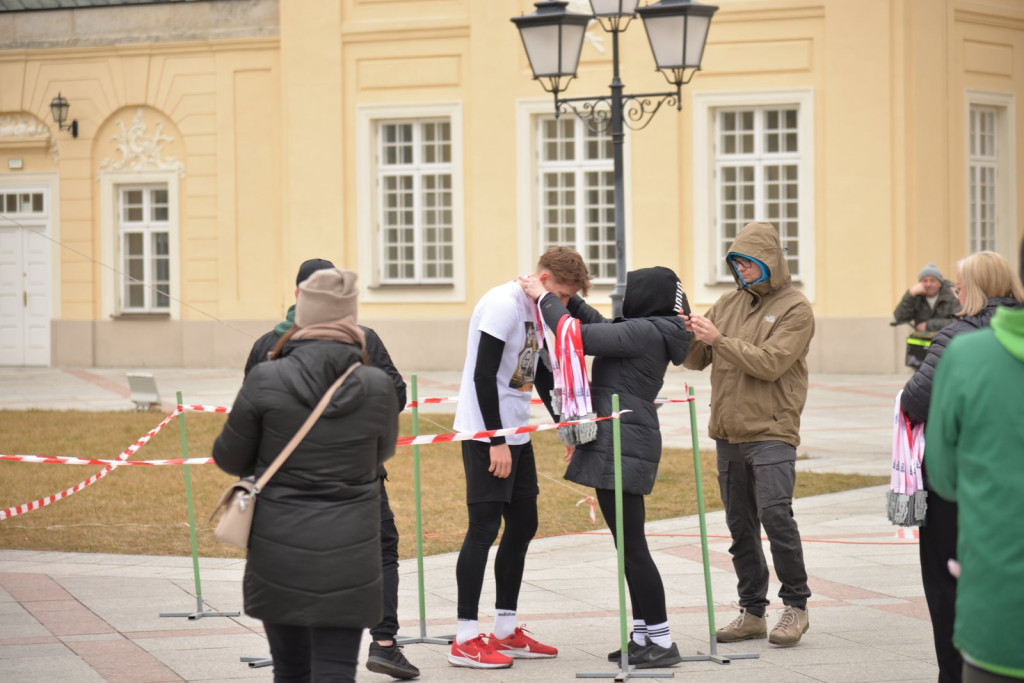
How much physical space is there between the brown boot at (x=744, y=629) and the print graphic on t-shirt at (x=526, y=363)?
57.6 inches

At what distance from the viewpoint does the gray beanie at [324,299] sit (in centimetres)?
450

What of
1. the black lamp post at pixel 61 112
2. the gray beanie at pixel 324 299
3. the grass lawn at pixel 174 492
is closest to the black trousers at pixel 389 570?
the gray beanie at pixel 324 299

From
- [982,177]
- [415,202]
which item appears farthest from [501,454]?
[982,177]

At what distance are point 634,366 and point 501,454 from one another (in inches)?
26.8

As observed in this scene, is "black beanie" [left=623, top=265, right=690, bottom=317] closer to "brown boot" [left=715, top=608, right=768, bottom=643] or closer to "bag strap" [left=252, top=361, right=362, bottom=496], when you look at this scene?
"brown boot" [left=715, top=608, right=768, bottom=643]

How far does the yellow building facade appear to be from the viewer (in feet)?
68.9

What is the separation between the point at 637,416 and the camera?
6070 millimetres

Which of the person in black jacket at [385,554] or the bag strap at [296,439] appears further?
the person in black jacket at [385,554]

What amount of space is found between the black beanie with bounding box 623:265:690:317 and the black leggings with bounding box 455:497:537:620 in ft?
3.23

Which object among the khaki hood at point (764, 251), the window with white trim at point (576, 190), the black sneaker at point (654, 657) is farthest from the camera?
the window with white trim at point (576, 190)

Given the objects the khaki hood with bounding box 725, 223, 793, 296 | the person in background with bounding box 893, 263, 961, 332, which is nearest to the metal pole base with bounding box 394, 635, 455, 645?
the khaki hood with bounding box 725, 223, 793, 296

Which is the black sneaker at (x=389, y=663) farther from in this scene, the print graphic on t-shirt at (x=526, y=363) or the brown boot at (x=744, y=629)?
the brown boot at (x=744, y=629)

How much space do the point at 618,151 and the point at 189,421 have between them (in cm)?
633

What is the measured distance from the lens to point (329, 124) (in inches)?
907
